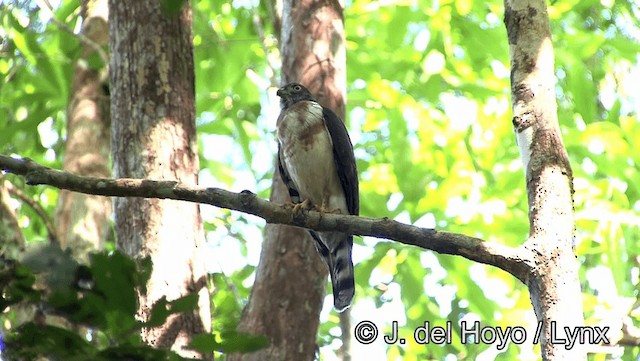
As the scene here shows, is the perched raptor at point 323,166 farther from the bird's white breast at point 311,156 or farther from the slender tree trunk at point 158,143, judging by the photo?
the slender tree trunk at point 158,143

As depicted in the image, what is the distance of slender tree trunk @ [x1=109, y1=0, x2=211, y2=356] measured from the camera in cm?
418

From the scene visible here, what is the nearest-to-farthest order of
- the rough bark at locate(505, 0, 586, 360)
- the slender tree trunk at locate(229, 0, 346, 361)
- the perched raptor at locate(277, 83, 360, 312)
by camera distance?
1. the rough bark at locate(505, 0, 586, 360)
2. the slender tree trunk at locate(229, 0, 346, 361)
3. the perched raptor at locate(277, 83, 360, 312)

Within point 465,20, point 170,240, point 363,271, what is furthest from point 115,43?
point 465,20

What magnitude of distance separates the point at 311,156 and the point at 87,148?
1.83 m

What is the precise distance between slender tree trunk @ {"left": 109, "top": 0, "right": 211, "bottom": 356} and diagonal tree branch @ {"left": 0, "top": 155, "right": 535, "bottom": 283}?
89 centimetres

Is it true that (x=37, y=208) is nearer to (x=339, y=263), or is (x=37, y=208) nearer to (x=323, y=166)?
(x=323, y=166)

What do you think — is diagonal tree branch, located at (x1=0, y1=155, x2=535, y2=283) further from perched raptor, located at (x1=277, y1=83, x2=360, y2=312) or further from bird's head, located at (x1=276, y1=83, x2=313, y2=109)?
bird's head, located at (x1=276, y1=83, x2=313, y2=109)

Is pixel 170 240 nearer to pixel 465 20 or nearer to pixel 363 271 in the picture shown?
pixel 363 271

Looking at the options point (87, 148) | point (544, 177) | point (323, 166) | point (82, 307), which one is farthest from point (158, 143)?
point (82, 307)

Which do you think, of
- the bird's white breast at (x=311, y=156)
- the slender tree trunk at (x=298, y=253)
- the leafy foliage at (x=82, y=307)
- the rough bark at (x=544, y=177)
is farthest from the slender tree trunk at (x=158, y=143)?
the leafy foliage at (x=82, y=307)

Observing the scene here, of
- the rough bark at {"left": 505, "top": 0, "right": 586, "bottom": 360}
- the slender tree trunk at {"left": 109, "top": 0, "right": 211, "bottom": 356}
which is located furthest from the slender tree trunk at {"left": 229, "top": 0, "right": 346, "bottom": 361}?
the rough bark at {"left": 505, "top": 0, "right": 586, "bottom": 360}

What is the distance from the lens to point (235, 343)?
1.93 metres

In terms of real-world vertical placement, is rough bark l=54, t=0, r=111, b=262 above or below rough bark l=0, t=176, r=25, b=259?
above

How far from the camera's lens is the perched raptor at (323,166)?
521cm
